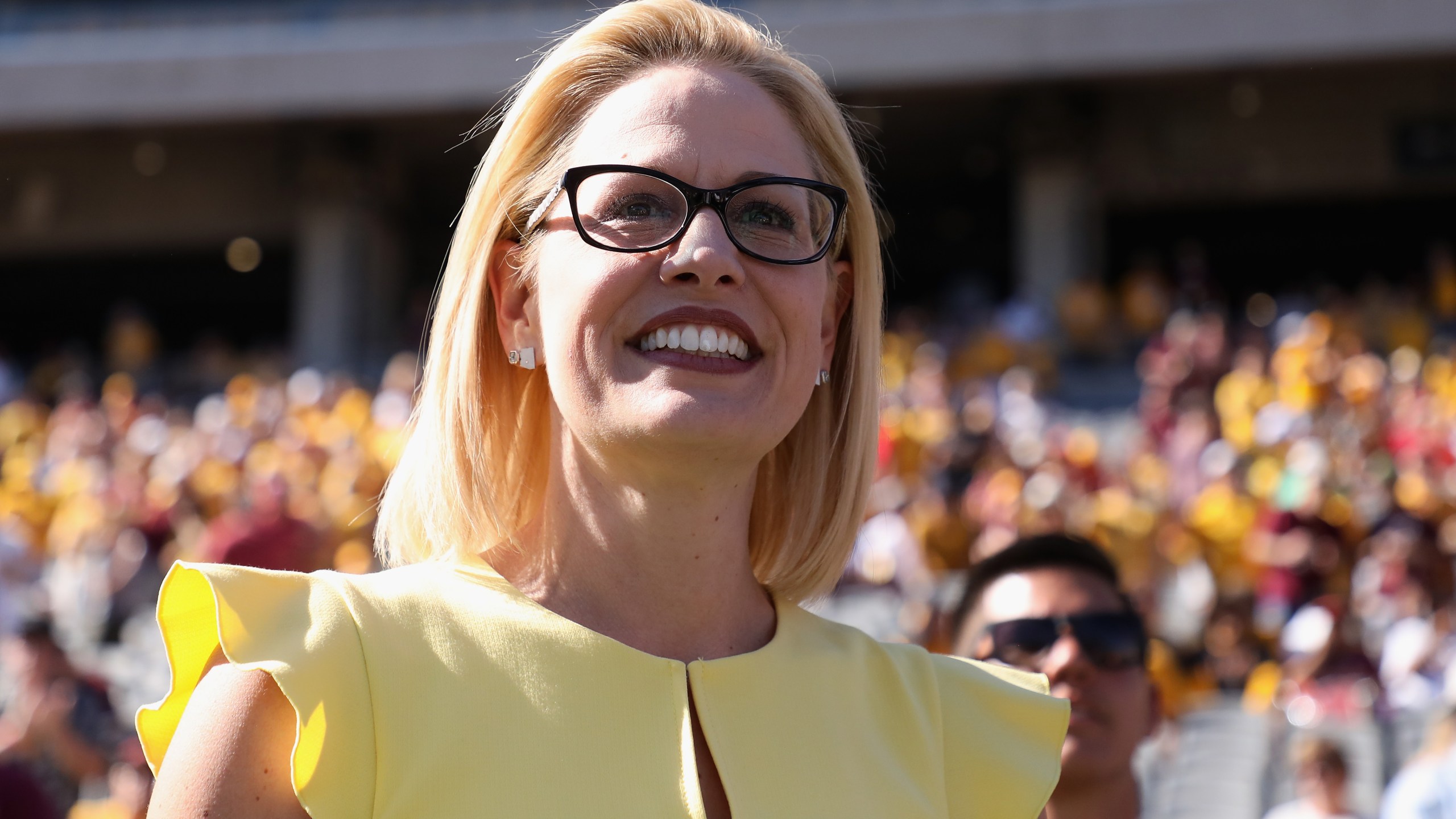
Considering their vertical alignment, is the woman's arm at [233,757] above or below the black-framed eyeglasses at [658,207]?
below

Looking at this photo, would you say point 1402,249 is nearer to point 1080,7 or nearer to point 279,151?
point 1080,7

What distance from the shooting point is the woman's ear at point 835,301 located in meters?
1.93

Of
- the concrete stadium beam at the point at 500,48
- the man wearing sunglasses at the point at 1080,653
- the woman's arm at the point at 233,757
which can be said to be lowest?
the man wearing sunglasses at the point at 1080,653

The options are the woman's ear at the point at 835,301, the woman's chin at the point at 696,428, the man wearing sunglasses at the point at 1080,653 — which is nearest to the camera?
the woman's chin at the point at 696,428

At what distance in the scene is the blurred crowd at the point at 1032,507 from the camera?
686 cm

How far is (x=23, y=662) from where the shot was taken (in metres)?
6.08

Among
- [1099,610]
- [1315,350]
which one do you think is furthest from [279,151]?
[1099,610]

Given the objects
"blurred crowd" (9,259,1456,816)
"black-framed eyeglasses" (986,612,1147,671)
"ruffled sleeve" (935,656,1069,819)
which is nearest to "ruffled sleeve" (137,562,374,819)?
"ruffled sleeve" (935,656,1069,819)

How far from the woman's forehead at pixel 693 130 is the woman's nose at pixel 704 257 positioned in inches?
1.9

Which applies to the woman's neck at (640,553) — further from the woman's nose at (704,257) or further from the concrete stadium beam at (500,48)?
the concrete stadium beam at (500,48)

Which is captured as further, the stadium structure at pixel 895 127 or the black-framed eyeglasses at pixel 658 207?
the stadium structure at pixel 895 127

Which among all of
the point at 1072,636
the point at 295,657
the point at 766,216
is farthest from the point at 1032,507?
the point at 295,657

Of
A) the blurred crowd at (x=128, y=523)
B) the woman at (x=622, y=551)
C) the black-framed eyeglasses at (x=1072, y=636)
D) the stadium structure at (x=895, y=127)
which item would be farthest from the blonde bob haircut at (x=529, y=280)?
the stadium structure at (x=895, y=127)

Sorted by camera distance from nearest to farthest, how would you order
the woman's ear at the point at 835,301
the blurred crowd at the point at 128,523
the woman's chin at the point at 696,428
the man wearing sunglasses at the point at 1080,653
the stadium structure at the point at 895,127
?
the woman's chin at the point at 696,428 → the woman's ear at the point at 835,301 → the man wearing sunglasses at the point at 1080,653 → the blurred crowd at the point at 128,523 → the stadium structure at the point at 895,127
